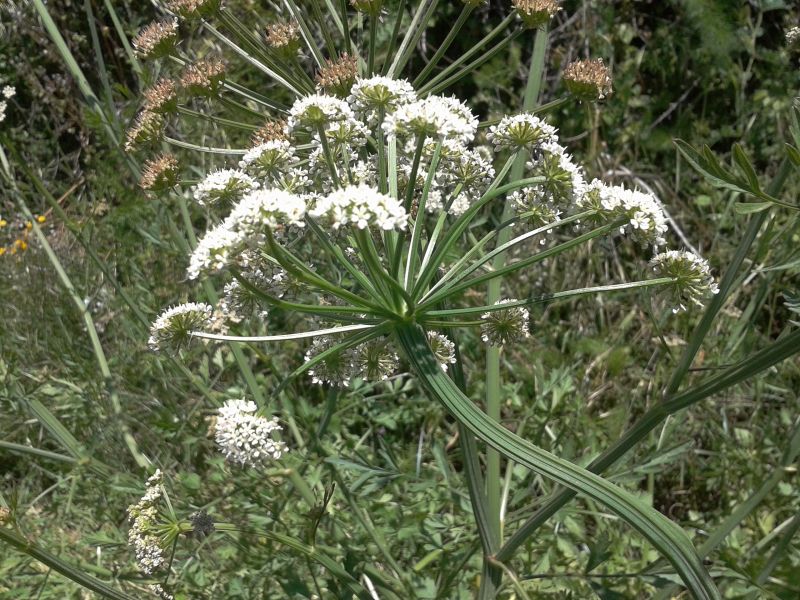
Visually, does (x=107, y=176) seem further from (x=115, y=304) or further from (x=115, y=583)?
(x=115, y=583)

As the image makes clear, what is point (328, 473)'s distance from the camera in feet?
11.1

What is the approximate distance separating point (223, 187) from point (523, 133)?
721 millimetres

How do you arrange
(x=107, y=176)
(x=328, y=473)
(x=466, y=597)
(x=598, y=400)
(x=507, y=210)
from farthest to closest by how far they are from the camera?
(x=107, y=176) → (x=598, y=400) → (x=328, y=473) → (x=466, y=597) → (x=507, y=210)

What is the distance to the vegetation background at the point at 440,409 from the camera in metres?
3.05

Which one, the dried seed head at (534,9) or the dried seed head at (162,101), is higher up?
the dried seed head at (534,9)

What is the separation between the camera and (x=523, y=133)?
2.00 metres

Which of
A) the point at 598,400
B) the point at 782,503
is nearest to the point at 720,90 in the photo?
the point at 598,400

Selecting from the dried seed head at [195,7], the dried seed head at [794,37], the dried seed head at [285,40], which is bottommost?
the dried seed head at [285,40]

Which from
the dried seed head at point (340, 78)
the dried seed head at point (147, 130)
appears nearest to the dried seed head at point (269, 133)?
the dried seed head at point (340, 78)

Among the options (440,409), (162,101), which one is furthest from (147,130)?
(440,409)

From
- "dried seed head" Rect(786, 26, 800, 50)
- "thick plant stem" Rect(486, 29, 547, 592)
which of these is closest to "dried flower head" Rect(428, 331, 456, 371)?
"thick plant stem" Rect(486, 29, 547, 592)

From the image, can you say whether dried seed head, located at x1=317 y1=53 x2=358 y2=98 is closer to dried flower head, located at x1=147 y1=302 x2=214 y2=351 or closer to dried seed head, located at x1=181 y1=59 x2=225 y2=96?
dried seed head, located at x1=181 y1=59 x2=225 y2=96

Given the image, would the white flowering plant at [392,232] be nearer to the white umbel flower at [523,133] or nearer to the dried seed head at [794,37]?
the white umbel flower at [523,133]

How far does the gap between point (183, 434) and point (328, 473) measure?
0.65m
